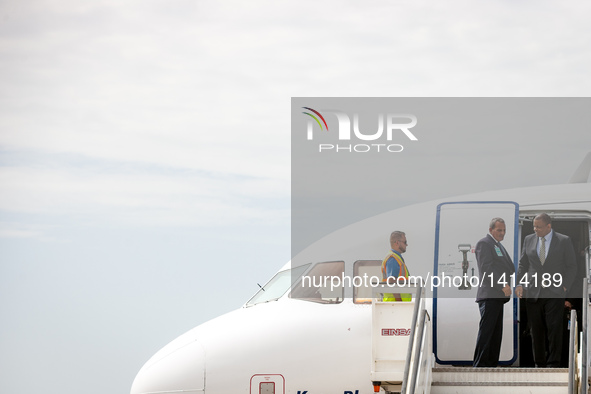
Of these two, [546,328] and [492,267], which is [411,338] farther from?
[546,328]

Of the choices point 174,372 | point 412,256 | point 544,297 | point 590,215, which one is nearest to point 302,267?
point 412,256

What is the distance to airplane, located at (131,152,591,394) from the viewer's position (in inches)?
380

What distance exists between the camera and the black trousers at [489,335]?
10023 millimetres

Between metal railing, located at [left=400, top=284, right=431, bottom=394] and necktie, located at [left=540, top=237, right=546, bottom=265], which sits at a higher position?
necktie, located at [left=540, top=237, right=546, bottom=265]

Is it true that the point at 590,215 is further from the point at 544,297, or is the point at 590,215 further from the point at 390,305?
the point at 390,305

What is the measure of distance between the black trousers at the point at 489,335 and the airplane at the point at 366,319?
0.14 m

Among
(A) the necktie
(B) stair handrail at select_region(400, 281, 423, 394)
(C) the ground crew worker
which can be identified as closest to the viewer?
(B) stair handrail at select_region(400, 281, 423, 394)

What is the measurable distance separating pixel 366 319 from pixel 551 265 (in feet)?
7.69

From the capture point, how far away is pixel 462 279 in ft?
34.1

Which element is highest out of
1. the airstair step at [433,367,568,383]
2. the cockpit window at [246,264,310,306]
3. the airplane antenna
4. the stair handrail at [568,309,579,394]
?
the airplane antenna

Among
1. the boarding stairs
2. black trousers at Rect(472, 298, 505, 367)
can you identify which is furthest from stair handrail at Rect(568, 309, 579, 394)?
black trousers at Rect(472, 298, 505, 367)

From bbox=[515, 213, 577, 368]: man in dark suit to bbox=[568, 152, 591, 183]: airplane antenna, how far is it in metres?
1.76

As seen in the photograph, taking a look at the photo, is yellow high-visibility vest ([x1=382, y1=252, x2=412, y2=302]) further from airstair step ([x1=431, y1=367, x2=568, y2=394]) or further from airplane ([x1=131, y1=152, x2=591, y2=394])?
airstair step ([x1=431, y1=367, x2=568, y2=394])

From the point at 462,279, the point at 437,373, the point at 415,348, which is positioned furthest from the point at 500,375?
the point at 415,348
